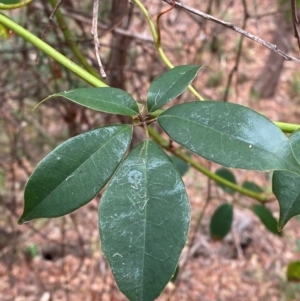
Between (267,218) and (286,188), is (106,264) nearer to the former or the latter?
(267,218)

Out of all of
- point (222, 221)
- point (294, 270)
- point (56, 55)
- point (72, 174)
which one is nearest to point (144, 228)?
point (72, 174)

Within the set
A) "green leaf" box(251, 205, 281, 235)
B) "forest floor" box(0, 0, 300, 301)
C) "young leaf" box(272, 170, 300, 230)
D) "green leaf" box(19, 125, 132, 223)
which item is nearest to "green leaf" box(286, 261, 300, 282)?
"green leaf" box(251, 205, 281, 235)

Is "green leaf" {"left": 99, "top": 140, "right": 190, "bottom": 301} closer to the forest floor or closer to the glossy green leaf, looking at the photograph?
the glossy green leaf

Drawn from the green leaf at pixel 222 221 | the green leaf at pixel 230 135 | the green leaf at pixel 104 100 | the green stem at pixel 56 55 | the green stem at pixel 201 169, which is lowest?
the green leaf at pixel 222 221

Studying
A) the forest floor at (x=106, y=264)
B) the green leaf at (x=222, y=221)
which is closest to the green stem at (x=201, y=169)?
the green leaf at (x=222, y=221)

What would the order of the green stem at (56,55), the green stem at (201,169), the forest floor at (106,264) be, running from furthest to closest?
the forest floor at (106,264) < the green stem at (201,169) < the green stem at (56,55)

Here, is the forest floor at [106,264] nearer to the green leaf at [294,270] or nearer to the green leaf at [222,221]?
the green leaf at [222,221]
